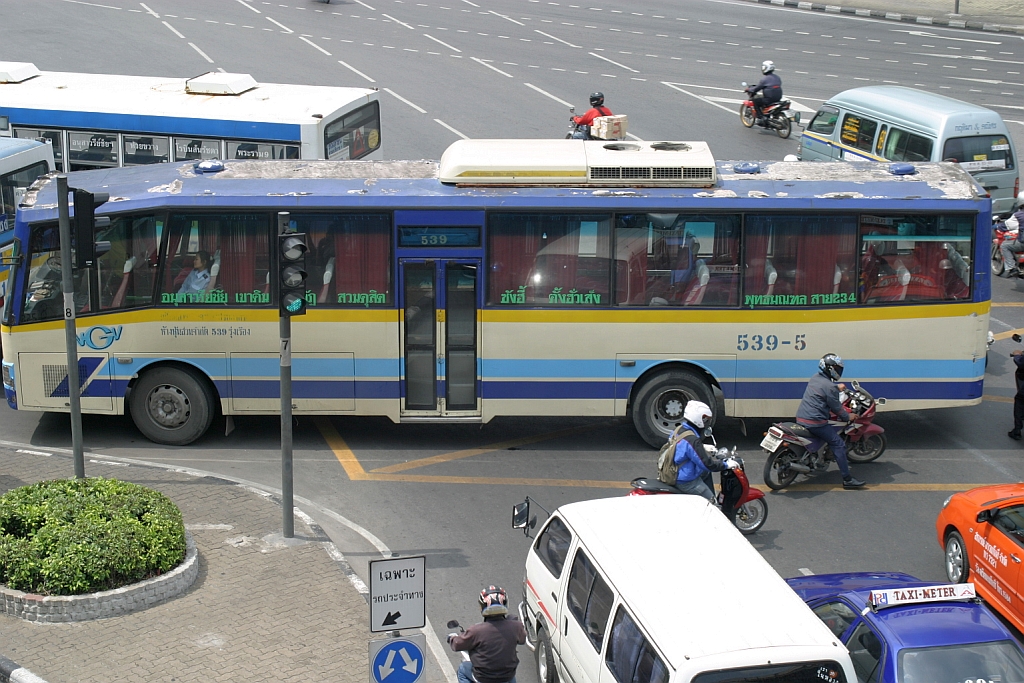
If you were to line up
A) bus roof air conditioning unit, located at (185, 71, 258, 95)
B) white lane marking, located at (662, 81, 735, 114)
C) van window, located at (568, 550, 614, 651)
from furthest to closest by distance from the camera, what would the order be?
white lane marking, located at (662, 81, 735, 114), bus roof air conditioning unit, located at (185, 71, 258, 95), van window, located at (568, 550, 614, 651)

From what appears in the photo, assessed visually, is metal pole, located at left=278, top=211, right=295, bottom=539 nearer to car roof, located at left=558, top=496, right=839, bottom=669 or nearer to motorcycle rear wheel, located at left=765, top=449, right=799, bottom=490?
car roof, located at left=558, top=496, right=839, bottom=669

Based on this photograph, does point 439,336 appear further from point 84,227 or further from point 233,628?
point 233,628

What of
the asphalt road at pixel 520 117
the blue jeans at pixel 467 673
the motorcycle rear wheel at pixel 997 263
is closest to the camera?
the blue jeans at pixel 467 673

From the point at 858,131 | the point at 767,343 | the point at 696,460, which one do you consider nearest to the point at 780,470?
the point at 767,343

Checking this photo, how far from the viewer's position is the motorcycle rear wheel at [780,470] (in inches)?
512

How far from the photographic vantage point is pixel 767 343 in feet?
45.5

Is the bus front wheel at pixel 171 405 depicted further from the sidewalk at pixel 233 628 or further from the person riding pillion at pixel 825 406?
the person riding pillion at pixel 825 406

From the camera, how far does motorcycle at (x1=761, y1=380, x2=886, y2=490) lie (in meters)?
12.9

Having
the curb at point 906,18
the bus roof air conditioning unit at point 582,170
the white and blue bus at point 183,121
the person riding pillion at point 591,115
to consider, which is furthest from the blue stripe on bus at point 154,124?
the curb at point 906,18

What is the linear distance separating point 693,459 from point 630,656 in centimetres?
395

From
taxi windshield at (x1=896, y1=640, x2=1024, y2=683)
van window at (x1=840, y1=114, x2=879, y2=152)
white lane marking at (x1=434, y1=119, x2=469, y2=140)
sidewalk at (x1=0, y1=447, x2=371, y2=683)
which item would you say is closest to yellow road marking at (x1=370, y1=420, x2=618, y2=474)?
sidewalk at (x1=0, y1=447, x2=371, y2=683)

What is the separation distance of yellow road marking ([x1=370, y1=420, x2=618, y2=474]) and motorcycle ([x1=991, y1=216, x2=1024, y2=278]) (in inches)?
387

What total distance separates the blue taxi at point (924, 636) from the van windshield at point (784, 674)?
979 mm

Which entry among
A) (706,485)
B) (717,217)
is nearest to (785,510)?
(706,485)
